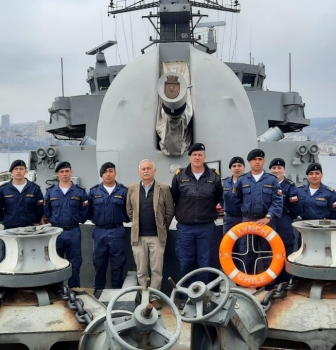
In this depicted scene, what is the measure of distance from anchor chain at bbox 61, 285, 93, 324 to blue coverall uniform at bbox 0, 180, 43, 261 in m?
A: 1.25

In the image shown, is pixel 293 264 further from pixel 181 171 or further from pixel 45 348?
pixel 45 348

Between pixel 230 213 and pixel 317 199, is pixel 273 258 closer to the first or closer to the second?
pixel 230 213

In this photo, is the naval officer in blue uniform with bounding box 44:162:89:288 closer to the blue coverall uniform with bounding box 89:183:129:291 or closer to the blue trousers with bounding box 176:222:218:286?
the blue coverall uniform with bounding box 89:183:129:291

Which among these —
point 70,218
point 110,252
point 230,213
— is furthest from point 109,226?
point 230,213

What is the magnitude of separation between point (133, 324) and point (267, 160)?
630 centimetres

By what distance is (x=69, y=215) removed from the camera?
418 cm

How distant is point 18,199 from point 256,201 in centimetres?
196

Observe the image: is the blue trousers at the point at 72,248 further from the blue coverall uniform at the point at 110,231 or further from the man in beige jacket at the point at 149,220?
the man in beige jacket at the point at 149,220

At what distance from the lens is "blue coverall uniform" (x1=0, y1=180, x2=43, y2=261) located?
4.34m

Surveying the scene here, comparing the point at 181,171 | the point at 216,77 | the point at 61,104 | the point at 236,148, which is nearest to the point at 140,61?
the point at 216,77

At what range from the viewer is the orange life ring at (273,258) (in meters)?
3.68

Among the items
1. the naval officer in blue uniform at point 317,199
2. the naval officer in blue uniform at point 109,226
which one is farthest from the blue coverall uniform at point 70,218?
the naval officer in blue uniform at point 317,199

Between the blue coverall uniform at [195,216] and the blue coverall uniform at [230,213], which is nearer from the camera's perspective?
the blue coverall uniform at [195,216]

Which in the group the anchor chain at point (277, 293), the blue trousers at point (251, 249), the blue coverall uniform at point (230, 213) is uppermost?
the blue coverall uniform at point (230, 213)
